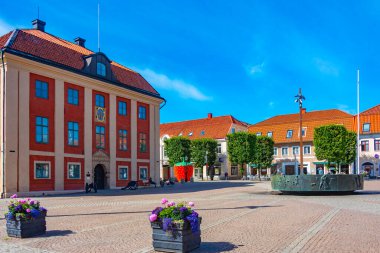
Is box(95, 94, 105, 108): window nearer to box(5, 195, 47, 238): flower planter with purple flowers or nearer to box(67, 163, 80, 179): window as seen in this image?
box(67, 163, 80, 179): window

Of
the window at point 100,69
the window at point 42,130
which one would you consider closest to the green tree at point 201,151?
the window at point 100,69

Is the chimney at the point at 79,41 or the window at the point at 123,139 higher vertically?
the chimney at the point at 79,41

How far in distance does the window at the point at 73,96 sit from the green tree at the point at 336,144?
3771 cm

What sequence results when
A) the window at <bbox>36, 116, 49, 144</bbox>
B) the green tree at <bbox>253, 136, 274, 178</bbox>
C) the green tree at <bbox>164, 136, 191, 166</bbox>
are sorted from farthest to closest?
the green tree at <bbox>164, 136, 191, 166</bbox> < the green tree at <bbox>253, 136, 274, 178</bbox> < the window at <bbox>36, 116, 49, 144</bbox>

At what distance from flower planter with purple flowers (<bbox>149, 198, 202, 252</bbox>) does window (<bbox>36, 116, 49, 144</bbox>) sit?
77.9ft

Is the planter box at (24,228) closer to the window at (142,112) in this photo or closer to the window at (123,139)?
the window at (123,139)

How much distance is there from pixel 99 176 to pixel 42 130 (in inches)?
311

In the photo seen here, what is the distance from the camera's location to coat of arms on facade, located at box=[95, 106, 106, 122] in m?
34.8

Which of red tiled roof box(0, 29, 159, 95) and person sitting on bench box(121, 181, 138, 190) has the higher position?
red tiled roof box(0, 29, 159, 95)

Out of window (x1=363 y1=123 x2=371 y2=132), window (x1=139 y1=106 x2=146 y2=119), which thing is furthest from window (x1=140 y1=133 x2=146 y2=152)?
window (x1=363 y1=123 x2=371 y2=132)

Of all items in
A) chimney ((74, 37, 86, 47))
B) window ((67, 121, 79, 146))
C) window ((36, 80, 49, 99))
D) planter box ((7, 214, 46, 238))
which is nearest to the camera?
planter box ((7, 214, 46, 238))

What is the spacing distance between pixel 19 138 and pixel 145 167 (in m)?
15.0

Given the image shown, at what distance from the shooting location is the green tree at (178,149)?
210ft

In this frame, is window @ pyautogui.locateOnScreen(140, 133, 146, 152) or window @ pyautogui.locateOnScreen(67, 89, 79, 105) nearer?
window @ pyautogui.locateOnScreen(67, 89, 79, 105)
